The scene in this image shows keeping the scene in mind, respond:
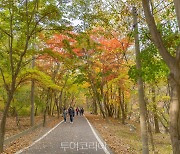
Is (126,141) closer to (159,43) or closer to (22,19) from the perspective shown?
(22,19)

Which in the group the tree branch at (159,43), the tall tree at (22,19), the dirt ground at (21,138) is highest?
the tall tree at (22,19)

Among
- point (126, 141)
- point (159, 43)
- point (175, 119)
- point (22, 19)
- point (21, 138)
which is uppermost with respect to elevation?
point (22, 19)

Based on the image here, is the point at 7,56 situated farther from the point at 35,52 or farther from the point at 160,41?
the point at 160,41

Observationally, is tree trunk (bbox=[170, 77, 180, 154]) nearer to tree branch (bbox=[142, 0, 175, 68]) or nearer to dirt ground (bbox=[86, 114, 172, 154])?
tree branch (bbox=[142, 0, 175, 68])

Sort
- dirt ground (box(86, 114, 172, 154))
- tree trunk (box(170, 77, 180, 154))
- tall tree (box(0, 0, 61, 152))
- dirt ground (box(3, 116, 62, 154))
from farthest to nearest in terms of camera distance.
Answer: dirt ground (box(86, 114, 172, 154)) < dirt ground (box(3, 116, 62, 154)) < tall tree (box(0, 0, 61, 152)) < tree trunk (box(170, 77, 180, 154))

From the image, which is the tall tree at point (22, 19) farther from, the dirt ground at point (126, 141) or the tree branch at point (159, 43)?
the tree branch at point (159, 43)

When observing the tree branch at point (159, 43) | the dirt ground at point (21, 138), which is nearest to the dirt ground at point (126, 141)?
the dirt ground at point (21, 138)

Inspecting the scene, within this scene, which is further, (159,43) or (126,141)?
(126,141)

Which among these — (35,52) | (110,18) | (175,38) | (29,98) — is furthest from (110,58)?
(175,38)

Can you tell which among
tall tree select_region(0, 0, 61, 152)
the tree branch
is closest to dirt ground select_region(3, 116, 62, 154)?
tall tree select_region(0, 0, 61, 152)

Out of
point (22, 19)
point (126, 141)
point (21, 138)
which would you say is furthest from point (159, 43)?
point (21, 138)

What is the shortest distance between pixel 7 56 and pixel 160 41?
9219 mm

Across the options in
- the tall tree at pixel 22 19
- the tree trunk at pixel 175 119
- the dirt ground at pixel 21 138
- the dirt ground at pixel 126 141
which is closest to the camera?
the tree trunk at pixel 175 119

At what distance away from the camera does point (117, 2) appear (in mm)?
9430
